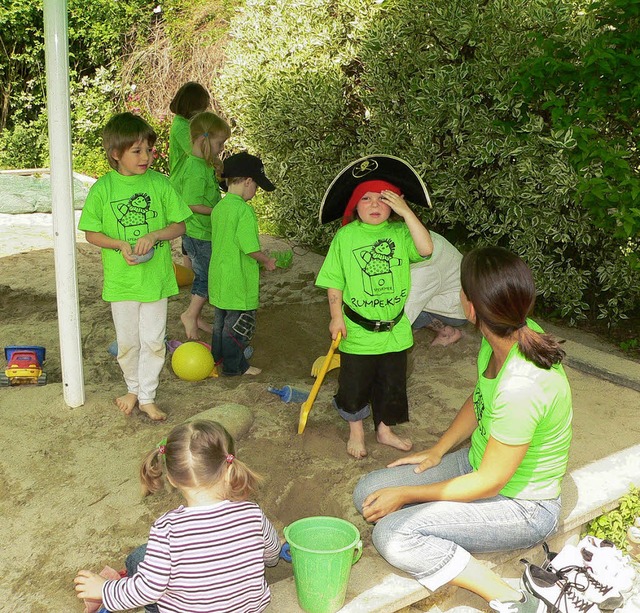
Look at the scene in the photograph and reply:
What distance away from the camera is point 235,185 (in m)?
4.64

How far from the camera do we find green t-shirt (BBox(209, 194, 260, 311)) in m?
4.57

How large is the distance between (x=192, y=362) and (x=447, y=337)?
1667 mm

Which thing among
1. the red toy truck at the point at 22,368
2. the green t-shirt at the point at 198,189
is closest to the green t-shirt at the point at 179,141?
the green t-shirt at the point at 198,189

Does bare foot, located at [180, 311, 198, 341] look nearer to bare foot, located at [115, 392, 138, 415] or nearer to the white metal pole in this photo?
bare foot, located at [115, 392, 138, 415]

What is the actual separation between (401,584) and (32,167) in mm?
11151

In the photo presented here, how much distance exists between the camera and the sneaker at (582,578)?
2809 millimetres

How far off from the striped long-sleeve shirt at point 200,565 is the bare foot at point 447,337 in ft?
9.67

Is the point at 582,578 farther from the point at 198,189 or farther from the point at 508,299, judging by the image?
the point at 198,189

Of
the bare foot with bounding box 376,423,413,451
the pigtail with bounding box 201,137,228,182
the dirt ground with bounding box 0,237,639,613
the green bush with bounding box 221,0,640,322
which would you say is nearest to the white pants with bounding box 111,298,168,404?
the dirt ground with bounding box 0,237,639,613

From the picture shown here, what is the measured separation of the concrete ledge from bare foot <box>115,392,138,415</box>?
65.2 inches

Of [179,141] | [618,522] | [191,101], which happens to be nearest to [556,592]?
[618,522]

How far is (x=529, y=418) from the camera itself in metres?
2.60

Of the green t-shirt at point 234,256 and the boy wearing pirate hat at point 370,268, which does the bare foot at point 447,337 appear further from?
the boy wearing pirate hat at point 370,268

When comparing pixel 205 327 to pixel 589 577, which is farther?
pixel 205 327
